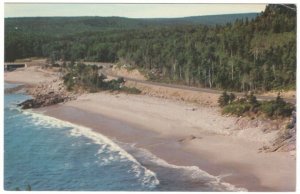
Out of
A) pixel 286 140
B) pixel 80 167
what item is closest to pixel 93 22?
pixel 80 167

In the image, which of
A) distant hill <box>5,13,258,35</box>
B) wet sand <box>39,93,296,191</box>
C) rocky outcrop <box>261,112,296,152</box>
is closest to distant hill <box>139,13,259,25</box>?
distant hill <box>5,13,258,35</box>

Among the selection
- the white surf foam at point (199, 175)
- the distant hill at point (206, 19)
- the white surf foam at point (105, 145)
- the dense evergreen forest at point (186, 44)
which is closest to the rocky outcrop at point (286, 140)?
the dense evergreen forest at point (186, 44)

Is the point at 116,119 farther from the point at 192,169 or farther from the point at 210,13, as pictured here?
the point at 210,13

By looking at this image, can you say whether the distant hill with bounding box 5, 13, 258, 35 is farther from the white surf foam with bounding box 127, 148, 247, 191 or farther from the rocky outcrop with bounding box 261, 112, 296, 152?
the white surf foam with bounding box 127, 148, 247, 191

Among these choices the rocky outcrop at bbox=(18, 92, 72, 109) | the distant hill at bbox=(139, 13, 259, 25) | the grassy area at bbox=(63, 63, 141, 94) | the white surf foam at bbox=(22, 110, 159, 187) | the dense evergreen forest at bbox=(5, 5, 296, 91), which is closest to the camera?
the distant hill at bbox=(139, 13, 259, 25)

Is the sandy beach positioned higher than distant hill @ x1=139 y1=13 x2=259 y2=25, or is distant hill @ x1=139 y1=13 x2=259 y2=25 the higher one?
distant hill @ x1=139 y1=13 x2=259 y2=25

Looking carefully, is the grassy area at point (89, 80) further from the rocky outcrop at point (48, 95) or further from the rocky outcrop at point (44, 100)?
the rocky outcrop at point (44, 100)
